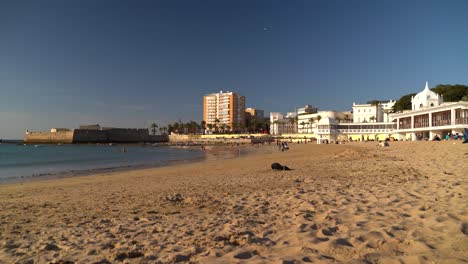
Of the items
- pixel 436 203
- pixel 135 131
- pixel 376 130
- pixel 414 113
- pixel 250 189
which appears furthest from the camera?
pixel 135 131

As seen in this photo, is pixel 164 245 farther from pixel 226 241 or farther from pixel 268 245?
pixel 268 245

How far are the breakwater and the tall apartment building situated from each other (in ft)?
101

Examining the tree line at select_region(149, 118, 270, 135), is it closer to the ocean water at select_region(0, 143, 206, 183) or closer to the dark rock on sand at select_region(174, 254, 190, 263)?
the ocean water at select_region(0, 143, 206, 183)

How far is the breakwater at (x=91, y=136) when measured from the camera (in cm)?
11100

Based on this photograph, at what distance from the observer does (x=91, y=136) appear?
114625 mm

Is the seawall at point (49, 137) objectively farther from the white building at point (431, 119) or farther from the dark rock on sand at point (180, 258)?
the dark rock on sand at point (180, 258)

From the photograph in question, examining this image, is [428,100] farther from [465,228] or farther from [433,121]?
[465,228]

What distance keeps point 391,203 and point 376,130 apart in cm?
6472

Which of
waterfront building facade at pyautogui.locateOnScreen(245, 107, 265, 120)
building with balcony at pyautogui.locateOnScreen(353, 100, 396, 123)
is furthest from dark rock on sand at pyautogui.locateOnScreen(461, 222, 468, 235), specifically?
waterfront building facade at pyautogui.locateOnScreen(245, 107, 265, 120)

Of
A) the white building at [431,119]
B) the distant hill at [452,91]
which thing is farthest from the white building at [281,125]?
the white building at [431,119]

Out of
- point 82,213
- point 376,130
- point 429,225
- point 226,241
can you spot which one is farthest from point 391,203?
point 376,130

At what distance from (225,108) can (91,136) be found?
58.1 metres

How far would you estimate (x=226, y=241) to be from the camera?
4.20 m

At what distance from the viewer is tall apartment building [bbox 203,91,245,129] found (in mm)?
136625
